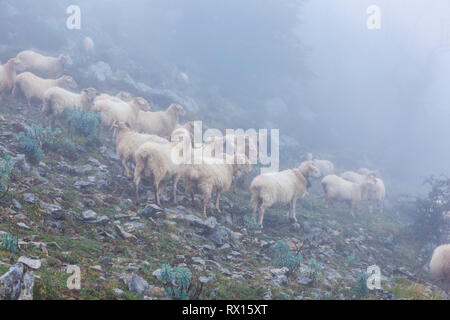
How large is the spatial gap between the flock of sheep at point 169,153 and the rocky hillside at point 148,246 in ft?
2.15

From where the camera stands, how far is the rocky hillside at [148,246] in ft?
14.5

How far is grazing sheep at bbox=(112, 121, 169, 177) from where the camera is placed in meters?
9.64

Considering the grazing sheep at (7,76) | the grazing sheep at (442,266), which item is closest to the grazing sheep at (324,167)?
the grazing sheep at (442,266)

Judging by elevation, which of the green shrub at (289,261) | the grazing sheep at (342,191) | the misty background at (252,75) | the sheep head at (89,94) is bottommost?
the green shrub at (289,261)

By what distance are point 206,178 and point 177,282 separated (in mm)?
4308

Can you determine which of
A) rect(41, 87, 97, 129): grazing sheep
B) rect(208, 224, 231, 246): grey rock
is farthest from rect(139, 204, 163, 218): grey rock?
rect(41, 87, 97, 129): grazing sheep

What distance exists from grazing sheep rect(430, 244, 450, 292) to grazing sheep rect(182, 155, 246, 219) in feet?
18.1

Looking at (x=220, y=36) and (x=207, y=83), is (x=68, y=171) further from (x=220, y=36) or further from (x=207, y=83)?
(x=220, y=36)

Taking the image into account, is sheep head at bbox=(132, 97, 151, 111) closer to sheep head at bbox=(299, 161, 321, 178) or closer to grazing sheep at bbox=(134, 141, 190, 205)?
grazing sheep at bbox=(134, 141, 190, 205)

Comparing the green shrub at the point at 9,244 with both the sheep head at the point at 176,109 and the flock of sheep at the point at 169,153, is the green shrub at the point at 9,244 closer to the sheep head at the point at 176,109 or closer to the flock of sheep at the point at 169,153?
the flock of sheep at the point at 169,153

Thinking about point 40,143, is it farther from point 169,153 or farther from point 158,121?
point 158,121

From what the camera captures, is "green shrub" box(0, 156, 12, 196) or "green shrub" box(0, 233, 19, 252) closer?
"green shrub" box(0, 233, 19, 252)

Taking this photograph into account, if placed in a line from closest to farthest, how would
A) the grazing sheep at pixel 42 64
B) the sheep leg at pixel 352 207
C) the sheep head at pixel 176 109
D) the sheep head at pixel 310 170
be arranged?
the sheep head at pixel 310 170
the sheep head at pixel 176 109
the sheep leg at pixel 352 207
the grazing sheep at pixel 42 64

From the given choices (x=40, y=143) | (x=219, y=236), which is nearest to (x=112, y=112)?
(x=40, y=143)
